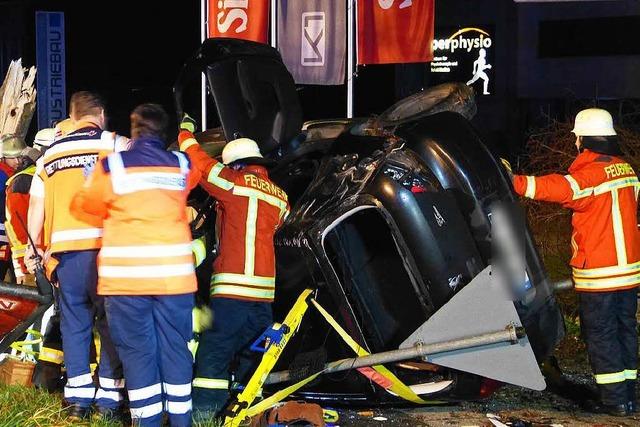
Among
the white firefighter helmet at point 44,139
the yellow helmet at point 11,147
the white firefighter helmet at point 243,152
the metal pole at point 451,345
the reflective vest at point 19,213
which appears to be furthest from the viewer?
the yellow helmet at point 11,147

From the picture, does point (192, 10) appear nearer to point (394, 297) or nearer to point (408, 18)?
point (408, 18)

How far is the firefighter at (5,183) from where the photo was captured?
314 inches

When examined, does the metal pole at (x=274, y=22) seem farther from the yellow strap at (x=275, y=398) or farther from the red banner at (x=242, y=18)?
the yellow strap at (x=275, y=398)

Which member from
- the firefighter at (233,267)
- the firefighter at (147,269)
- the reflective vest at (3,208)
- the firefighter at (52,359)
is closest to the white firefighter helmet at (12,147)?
the reflective vest at (3,208)

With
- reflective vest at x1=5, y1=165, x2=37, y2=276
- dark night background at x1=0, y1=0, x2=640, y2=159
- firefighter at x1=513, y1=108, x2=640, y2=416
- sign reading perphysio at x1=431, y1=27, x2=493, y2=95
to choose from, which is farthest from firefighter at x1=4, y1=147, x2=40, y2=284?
sign reading perphysio at x1=431, y1=27, x2=493, y2=95

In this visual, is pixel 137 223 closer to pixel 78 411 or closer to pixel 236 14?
pixel 78 411

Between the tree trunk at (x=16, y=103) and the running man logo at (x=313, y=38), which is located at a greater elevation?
the running man logo at (x=313, y=38)

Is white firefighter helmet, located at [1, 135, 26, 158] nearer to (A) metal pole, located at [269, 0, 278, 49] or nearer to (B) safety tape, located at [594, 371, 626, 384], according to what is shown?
(A) metal pole, located at [269, 0, 278, 49]

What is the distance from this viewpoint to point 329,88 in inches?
956

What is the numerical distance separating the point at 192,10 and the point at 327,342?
18.0m

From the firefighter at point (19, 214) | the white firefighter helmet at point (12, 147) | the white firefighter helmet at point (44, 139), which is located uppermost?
the white firefighter helmet at point (44, 139)

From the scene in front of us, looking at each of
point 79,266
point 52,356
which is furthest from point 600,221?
point 52,356

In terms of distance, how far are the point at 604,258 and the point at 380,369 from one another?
5.36 ft

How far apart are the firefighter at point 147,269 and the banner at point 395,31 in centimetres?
596
